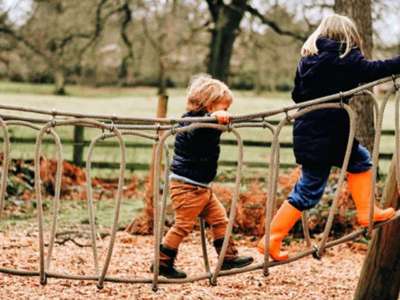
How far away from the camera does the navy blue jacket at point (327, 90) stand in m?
3.13

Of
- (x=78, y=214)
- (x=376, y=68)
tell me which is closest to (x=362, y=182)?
(x=376, y=68)

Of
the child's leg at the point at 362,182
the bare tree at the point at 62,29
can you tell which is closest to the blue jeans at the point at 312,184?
the child's leg at the point at 362,182

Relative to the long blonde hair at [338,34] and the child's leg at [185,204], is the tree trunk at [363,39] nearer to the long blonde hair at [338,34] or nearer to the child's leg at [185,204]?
the long blonde hair at [338,34]

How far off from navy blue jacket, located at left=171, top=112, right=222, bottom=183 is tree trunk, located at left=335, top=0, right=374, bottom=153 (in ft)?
11.3

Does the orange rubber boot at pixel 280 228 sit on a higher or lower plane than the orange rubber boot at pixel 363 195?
lower

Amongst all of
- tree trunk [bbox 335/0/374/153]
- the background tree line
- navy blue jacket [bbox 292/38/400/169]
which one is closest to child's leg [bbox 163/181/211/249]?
navy blue jacket [bbox 292/38/400/169]

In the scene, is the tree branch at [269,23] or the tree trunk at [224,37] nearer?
the tree branch at [269,23]

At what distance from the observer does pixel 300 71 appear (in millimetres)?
3266

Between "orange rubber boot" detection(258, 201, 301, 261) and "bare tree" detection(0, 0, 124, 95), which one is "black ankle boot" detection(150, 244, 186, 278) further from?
"bare tree" detection(0, 0, 124, 95)

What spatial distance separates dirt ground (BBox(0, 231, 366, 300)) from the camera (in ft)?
14.1

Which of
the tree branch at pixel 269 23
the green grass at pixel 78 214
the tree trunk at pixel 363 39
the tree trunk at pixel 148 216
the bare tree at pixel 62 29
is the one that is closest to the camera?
the tree trunk at pixel 148 216

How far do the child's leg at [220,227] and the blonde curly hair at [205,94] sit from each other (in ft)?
1.75

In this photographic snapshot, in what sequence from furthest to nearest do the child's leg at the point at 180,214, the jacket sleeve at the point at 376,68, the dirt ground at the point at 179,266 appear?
the dirt ground at the point at 179,266, the child's leg at the point at 180,214, the jacket sleeve at the point at 376,68

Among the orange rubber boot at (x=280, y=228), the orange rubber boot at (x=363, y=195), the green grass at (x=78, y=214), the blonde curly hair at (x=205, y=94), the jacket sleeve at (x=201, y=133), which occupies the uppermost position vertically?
the blonde curly hair at (x=205, y=94)
